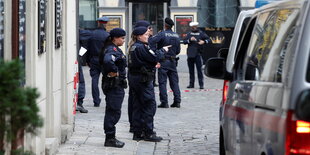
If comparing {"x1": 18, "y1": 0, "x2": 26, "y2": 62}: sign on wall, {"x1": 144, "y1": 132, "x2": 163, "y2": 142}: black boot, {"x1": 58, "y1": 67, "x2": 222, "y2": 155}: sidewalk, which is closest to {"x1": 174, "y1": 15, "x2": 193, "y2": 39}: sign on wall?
{"x1": 58, "y1": 67, "x2": 222, "y2": 155}: sidewalk

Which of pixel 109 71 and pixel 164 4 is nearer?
pixel 109 71

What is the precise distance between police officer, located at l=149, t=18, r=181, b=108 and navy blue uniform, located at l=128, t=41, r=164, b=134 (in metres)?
5.65

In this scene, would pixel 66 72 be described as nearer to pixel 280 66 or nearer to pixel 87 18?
pixel 280 66

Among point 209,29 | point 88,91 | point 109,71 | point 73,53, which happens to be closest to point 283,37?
point 109,71

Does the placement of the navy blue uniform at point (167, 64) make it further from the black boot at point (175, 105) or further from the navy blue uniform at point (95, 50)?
the navy blue uniform at point (95, 50)

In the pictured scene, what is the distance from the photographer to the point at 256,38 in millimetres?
7391

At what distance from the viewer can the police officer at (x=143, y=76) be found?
13.1m

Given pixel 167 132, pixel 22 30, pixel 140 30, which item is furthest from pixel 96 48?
pixel 22 30

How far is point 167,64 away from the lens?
19609 millimetres

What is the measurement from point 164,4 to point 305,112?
32.3m

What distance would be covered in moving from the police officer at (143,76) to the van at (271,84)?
4.88m

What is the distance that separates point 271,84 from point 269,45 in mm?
719

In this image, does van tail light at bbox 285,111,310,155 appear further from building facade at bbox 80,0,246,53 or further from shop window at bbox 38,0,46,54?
building facade at bbox 80,0,246,53

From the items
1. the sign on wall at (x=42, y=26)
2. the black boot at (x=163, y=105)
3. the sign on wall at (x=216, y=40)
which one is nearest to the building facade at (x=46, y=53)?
the sign on wall at (x=42, y=26)
